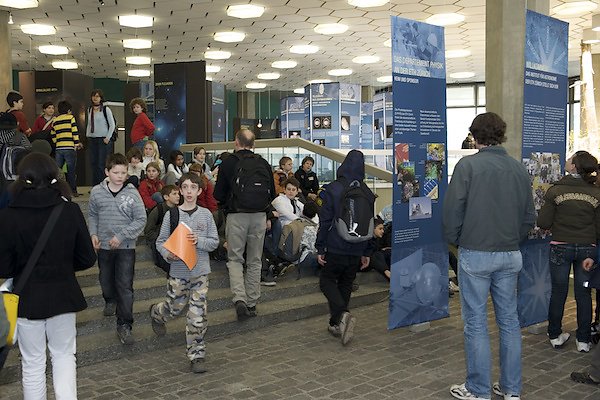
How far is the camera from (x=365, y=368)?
4777 mm

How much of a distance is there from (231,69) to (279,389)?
58.9 ft

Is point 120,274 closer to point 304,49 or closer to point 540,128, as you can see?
point 540,128

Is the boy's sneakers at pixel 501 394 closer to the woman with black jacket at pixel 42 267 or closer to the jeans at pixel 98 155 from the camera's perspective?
the woman with black jacket at pixel 42 267

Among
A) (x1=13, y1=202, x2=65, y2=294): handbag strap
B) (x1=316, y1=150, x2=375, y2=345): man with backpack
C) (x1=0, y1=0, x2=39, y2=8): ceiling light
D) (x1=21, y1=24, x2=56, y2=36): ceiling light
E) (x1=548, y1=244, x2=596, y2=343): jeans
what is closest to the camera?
(x1=13, y1=202, x2=65, y2=294): handbag strap

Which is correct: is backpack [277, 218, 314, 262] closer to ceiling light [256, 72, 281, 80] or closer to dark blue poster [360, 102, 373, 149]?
dark blue poster [360, 102, 373, 149]

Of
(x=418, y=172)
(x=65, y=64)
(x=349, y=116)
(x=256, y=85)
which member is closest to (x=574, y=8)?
(x=349, y=116)

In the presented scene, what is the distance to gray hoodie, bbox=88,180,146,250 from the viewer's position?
4.87 metres

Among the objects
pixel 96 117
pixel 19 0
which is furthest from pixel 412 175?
pixel 19 0

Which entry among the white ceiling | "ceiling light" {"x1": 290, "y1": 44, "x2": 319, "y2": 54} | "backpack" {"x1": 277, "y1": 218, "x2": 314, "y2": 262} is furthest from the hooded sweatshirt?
"ceiling light" {"x1": 290, "y1": 44, "x2": 319, "y2": 54}

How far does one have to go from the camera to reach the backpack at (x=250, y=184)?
18.4ft

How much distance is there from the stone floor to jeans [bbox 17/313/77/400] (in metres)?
0.97

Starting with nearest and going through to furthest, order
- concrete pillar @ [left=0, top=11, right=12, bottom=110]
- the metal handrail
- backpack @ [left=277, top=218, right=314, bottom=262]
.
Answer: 1. backpack @ [left=277, top=218, right=314, bottom=262]
2. the metal handrail
3. concrete pillar @ [left=0, top=11, right=12, bottom=110]

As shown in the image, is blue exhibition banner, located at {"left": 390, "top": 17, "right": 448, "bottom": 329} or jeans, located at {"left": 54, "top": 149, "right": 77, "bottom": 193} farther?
jeans, located at {"left": 54, "top": 149, "right": 77, "bottom": 193}

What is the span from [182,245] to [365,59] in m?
15.6
